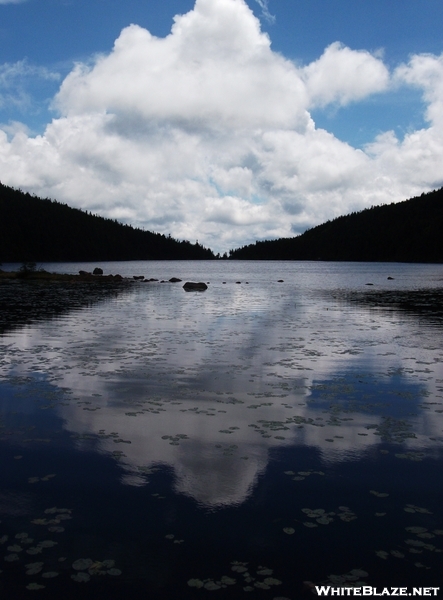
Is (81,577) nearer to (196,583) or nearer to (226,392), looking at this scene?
(196,583)

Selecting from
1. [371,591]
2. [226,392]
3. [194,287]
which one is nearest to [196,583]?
[371,591]

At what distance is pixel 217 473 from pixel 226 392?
5293 mm

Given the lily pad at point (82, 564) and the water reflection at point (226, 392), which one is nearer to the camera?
the lily pad at point (82, 564)

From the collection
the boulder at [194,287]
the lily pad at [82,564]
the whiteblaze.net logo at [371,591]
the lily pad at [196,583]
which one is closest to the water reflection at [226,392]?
the lily pad at [196,583]

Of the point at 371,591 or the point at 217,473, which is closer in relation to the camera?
the point at 371,591

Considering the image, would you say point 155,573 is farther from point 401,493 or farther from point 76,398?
point 76,398

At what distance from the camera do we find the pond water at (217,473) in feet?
20.1

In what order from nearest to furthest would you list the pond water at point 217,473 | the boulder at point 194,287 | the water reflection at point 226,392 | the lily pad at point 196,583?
the lily pad at point 196,583 < the pond water at point 217,473 < the water reflection at point 226,392 < the boulder at point 194,287

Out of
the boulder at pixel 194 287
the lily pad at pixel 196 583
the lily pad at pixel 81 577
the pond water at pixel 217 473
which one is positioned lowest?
the lily pad at pixel 81 577

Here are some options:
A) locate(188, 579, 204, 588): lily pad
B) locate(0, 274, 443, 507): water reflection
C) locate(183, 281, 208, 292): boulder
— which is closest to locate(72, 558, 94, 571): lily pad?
locate(188, 579, 204, 588): lily pad

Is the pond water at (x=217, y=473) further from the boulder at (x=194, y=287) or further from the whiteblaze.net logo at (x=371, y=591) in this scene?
the boulder at (x=194, y=287)

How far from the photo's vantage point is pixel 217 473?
868 cm

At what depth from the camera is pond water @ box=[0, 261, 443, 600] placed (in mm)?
6125

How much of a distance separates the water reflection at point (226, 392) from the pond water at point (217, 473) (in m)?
0.06
